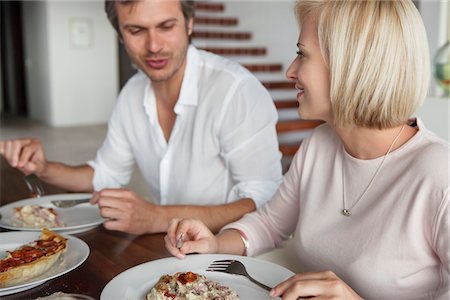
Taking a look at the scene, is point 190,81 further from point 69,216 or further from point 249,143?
point 69,216

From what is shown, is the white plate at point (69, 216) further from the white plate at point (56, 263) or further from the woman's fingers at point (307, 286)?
the woman's fingers at point (307, 286)

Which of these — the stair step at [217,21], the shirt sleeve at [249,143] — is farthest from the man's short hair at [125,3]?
the stair step at [217,21]

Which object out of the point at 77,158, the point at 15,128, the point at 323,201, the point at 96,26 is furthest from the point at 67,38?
the point at 323,201

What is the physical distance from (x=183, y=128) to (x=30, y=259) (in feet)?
2.73

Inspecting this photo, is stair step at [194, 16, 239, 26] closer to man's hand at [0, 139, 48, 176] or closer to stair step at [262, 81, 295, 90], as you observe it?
stair step at [262, 81, 295, 90]

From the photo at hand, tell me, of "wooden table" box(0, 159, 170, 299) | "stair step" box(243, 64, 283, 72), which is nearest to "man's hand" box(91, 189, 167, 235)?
"wooden table" box(0, 159, 170, 299)

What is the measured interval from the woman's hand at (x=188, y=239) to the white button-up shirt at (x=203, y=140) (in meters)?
0.40

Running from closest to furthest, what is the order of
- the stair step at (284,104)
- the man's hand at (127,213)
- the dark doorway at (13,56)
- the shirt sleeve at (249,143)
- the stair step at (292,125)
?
the man's hand at (127,213) < the shirt sleeve at (249,143) < the stair step at (292,125) < the stair step at (284,104) < the dark doorway at (13,56)

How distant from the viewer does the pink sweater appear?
37.8 inches

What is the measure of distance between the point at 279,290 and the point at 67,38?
931cm

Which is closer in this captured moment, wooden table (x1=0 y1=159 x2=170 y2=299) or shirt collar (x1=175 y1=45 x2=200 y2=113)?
wooden table (x1=0 y1=159 x2=170 y2=299)

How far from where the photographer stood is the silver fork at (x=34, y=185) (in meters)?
1.64

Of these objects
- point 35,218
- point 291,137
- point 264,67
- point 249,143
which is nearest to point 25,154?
point 35,218

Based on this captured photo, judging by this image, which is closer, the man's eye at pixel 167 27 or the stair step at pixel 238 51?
the man's eye at pixel 167 27
